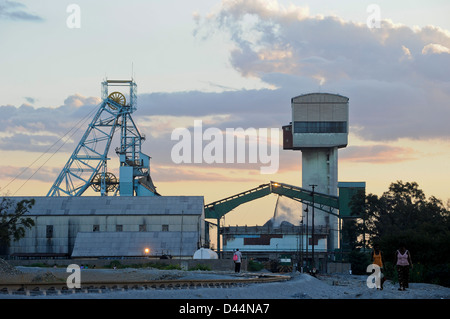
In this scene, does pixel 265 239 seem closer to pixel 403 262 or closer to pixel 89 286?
pixel 403 262

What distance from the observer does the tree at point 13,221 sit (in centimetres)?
8525

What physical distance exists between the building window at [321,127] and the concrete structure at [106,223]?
3466 centimetres

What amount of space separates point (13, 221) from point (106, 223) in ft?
34.6

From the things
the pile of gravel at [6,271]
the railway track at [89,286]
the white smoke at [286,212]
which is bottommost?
the pile of gravel at [6,271]

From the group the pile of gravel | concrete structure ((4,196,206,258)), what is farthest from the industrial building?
the pile of gravel

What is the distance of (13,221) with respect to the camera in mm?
87312

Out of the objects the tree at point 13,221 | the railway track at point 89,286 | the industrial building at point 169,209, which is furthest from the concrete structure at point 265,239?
the railway track at point 89,286

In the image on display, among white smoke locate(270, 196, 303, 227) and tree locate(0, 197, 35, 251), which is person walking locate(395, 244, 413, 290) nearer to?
tree locate(0, 197, 35, 251)

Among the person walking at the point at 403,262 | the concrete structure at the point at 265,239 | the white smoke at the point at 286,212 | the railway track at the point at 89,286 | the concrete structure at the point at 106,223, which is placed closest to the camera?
the railway track at the point at 89,286

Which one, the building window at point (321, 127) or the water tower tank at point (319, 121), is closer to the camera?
the water tower tank at point (319, 121)

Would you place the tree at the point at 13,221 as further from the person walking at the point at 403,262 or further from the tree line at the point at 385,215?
the person walking at the point at 403,262

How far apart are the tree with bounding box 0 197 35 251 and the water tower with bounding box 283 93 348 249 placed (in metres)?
48.2
